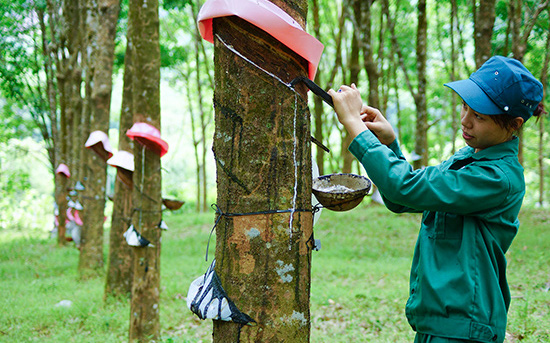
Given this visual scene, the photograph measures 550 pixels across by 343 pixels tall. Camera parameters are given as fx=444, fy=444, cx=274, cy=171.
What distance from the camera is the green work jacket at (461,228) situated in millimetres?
1647

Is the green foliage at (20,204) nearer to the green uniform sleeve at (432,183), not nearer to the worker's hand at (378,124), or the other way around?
the worker's hand at (378,124)

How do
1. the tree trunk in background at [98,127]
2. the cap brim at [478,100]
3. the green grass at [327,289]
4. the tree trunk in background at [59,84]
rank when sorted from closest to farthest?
the cap brim at [478,100], the green grass at [327,289], the tree trunk in background at [98,127], the tree trunk in background at [59,84]

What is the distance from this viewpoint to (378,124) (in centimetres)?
204

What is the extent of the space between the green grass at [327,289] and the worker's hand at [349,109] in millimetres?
3085

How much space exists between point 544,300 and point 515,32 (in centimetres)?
477

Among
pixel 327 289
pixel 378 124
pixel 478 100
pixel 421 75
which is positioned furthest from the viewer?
pixel 421 75

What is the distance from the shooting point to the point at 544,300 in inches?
198

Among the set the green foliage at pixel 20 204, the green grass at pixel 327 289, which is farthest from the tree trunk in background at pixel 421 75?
the green foliage at pixel 20 204

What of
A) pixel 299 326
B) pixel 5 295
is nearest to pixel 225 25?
pixel 299 326

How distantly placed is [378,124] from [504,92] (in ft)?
1.74

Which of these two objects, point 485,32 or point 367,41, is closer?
point 485,32

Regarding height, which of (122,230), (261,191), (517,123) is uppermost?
(517,123)

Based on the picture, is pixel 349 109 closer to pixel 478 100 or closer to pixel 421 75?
pixel 478 100

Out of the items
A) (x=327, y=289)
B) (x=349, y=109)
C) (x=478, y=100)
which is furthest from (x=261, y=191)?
(x=327, y=289)
